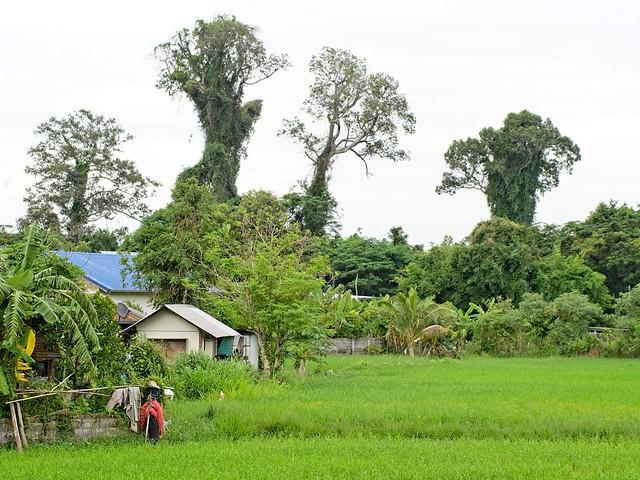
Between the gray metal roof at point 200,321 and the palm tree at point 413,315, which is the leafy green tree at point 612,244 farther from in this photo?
the gray metal roof at point 200,321

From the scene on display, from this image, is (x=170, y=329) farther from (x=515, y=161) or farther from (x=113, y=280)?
(x=515, y=161)

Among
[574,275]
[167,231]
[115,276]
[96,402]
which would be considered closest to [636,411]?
[96,402]

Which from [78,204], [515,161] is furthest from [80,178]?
[515,161]

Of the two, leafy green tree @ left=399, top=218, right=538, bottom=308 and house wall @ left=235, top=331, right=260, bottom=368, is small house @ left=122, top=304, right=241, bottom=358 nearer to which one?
house wall @ left=235, top=331, right=260, bottom=368

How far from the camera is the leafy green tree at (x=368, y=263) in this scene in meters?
54.8

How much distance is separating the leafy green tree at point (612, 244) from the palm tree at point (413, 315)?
14.5 m

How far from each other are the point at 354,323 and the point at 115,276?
1206 cm

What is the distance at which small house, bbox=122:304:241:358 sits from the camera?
22.9m

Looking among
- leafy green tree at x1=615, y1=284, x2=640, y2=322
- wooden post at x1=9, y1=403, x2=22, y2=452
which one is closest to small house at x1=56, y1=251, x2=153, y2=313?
→ wooden post at x1=9, y1=403, x2=22, y2=452

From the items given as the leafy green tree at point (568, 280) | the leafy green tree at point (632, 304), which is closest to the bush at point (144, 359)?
the leafy green tree at point (632, 304)

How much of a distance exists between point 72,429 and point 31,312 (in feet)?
7.01

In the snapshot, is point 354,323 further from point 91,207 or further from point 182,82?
point 182,82

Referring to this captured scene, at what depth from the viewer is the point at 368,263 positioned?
179 ft

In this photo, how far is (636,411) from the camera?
17.1 m
